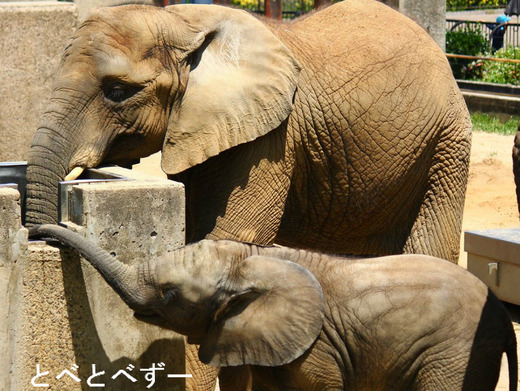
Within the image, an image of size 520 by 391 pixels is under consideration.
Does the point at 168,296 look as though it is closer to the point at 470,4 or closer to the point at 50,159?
the point at 50,159

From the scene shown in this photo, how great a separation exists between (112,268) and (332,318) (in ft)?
3.20

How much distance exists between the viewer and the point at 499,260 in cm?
770

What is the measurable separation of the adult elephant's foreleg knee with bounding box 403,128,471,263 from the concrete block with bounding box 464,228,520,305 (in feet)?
3.82

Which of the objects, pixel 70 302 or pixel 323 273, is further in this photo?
pixel 323 273

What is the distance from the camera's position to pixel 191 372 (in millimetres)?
5582

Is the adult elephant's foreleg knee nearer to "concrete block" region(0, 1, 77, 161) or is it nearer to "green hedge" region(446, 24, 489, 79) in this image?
"concrete block" region(0, 1, 77, 161)

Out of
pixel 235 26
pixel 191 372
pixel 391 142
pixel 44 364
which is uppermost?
pixel 235 26

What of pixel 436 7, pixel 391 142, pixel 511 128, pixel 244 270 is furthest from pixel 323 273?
pixel 436 7

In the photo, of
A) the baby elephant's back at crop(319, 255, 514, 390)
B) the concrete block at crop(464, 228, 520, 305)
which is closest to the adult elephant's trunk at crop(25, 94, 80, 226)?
the baby elephant's back at crop(319, 255, 514, 390)

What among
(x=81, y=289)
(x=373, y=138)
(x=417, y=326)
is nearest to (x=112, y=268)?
(x=81, y=289)

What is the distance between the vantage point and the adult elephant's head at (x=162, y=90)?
212 inches

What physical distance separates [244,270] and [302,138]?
46.2 inches

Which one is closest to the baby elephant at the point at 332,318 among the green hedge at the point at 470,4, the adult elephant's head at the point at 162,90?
the adult elephant's head at the point at 162,90

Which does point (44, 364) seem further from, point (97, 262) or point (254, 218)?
point (254, 218)
